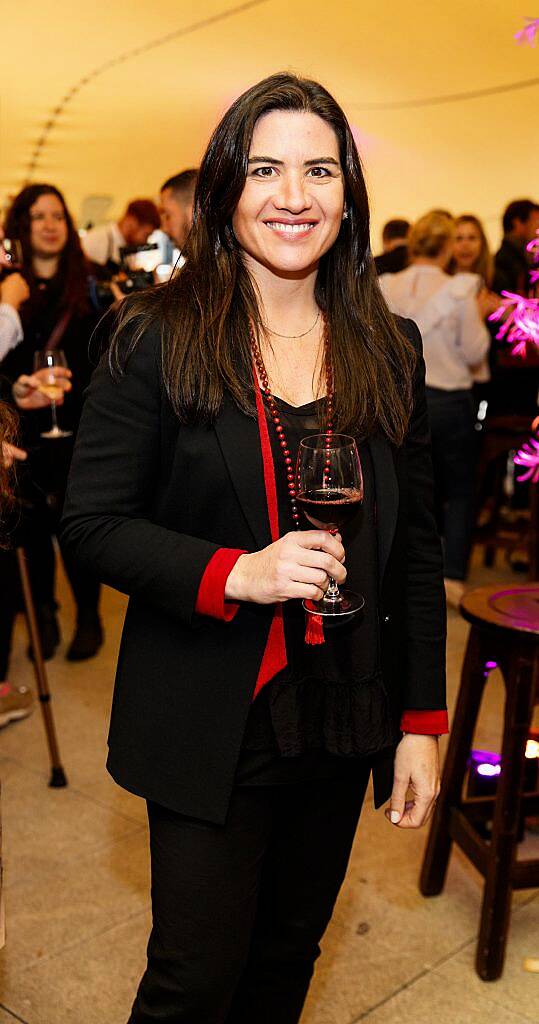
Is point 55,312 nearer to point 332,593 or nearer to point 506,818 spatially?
point 506,818

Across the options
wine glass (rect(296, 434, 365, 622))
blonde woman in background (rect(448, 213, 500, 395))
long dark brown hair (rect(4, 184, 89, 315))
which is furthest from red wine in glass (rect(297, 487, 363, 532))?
blonde woman in background (rect(448, 213, 500, 395))

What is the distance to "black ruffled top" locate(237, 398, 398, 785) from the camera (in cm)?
147

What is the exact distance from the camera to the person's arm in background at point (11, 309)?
371cm

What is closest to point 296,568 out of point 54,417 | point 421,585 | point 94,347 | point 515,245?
point 421,585

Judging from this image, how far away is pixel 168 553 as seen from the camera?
1385mm

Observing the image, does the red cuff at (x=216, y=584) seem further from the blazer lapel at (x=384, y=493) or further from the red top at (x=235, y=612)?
the blazer lapel at (x=384, y=493)

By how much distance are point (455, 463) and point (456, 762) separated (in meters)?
2.83

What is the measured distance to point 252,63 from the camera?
7.78 m

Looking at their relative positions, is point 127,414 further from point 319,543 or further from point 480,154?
point 480,154

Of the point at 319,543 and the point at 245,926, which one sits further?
the point at 245,926

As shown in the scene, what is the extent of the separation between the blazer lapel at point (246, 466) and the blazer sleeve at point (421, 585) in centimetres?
31

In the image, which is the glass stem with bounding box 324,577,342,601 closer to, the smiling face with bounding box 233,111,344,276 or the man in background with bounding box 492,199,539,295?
the smiling face with bounding box 233,111,344,276

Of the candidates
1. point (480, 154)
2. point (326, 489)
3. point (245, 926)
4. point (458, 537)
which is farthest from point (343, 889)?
point (480, 154)

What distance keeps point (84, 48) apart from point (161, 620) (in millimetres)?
6896
